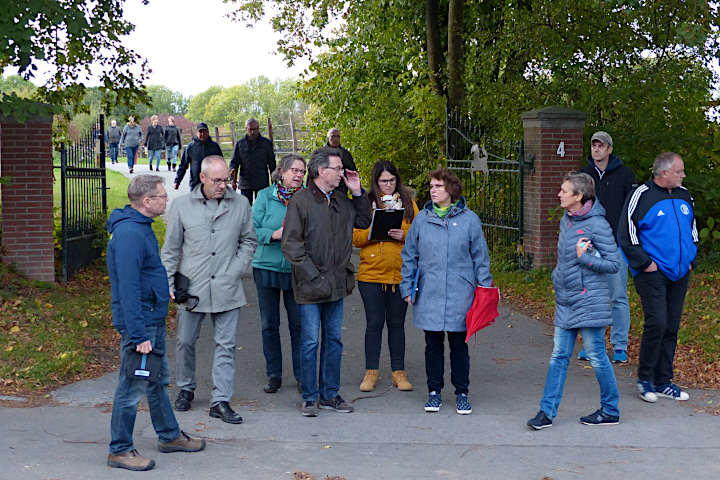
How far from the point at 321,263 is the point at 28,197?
5.35 metres

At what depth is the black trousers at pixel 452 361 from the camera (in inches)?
240

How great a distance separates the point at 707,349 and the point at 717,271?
350 cm

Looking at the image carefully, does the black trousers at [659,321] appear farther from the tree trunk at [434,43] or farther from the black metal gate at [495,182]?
the tree trunk at [434,43]

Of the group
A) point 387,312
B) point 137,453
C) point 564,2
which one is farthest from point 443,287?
point 564,2

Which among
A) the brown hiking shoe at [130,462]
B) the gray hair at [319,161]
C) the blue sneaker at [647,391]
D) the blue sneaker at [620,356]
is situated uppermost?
the gray hair at [319,161]

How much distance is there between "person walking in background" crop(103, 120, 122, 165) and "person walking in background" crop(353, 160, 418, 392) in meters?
24.2

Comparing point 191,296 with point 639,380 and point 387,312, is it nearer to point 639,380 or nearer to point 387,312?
point 387,312

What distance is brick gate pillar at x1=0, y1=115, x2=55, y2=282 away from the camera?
9828 millimetres

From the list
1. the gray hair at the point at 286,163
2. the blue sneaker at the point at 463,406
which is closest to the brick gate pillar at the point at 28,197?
the gray hair at the point at 286,163

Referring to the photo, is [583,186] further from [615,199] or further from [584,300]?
[615,199]

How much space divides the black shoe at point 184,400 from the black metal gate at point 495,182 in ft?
22.2

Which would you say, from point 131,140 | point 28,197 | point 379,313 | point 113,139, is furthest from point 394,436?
point 113,139

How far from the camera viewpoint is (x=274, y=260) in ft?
21.3

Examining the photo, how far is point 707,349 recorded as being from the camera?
7.56 m
